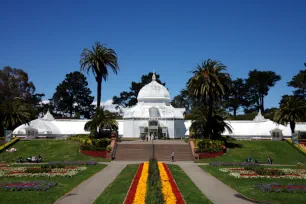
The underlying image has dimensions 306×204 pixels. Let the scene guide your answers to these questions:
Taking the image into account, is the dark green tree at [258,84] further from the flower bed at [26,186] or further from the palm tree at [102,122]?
the flower bed at [26,186]

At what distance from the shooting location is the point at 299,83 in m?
91.4

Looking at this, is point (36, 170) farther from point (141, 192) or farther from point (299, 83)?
point (299, 83)

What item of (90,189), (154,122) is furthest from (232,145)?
(90,189)

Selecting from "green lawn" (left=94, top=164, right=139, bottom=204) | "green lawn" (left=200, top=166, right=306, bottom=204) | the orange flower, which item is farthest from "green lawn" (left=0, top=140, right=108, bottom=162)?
"green lawn" (left=200, top=166, right=306, bottom=204)

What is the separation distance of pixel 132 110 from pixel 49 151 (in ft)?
78.0

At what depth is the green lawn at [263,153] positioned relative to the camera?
4347cm

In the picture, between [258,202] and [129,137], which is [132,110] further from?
[258,202]

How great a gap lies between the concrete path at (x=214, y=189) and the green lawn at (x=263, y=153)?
523 inches

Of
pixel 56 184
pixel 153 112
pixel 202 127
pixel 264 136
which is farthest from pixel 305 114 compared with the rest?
pixel 56 184

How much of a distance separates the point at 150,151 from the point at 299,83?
6010 cm

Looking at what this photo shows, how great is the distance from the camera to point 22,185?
2302 centimetres

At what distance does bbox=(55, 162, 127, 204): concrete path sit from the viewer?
19656 millimetres

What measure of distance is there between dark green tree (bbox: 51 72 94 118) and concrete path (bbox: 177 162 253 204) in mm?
86852

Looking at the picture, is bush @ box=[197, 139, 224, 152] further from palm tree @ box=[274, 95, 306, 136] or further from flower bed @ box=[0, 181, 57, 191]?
flower bed @ box=[0, 181, 57, 191]
